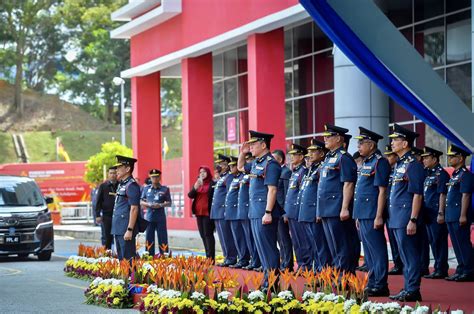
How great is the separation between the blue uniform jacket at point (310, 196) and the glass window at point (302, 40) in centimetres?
1808

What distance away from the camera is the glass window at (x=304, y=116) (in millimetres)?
34531

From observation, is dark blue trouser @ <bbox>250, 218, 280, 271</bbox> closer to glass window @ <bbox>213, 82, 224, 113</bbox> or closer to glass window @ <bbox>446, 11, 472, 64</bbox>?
glass window @ <bbox>446, 11, 472, 64</bbox>

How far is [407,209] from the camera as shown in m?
13.3

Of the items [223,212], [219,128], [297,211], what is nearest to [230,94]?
[219,128]

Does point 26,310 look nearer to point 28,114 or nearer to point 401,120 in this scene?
point 401,120

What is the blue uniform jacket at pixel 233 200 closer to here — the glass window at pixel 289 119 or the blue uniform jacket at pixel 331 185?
the blue uniform jacket at pixel 331 185

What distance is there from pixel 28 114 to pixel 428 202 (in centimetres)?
7003

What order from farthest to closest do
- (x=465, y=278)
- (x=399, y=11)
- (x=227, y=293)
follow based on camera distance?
(x=399, y=11), (x=465, y=278), (x=227, y=293)

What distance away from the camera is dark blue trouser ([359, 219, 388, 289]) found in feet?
45.4

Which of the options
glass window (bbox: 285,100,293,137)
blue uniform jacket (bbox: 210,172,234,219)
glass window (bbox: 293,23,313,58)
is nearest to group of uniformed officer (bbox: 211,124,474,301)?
blue uniform jacket (bbox: 210,172,234,219)

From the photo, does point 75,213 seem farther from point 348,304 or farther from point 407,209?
point 348,304

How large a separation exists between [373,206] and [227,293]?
254 cm

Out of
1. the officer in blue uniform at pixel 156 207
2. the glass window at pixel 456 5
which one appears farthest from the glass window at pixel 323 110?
the officer in blue uniform at pixel 156 207

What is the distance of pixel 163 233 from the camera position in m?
22.5
